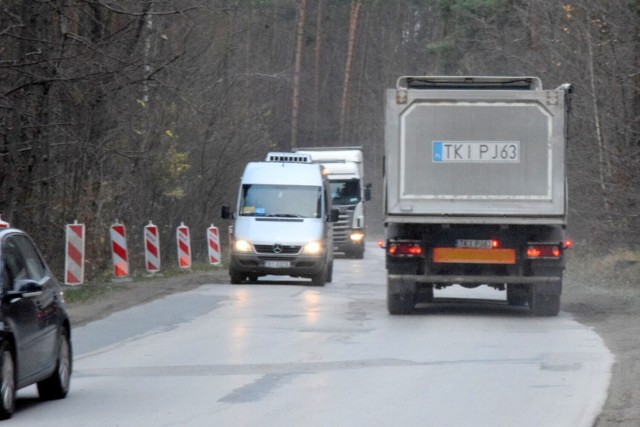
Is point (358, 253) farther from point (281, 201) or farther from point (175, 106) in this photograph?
point (281, 201)

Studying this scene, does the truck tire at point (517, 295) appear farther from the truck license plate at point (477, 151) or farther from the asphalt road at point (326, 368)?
the truck license plate at point (477, 151)

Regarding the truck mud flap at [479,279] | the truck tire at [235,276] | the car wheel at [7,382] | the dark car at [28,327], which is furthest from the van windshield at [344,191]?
the car wheel at [7,382]

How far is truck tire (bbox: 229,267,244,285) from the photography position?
88.7 ft

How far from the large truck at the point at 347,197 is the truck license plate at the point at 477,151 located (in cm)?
2340

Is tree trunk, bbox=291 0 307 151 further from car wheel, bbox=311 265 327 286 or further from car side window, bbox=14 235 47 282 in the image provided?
car side window, bbox=14 235 47 282

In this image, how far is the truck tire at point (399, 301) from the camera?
1969 centimetres

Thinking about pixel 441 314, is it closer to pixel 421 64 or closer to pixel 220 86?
pixel 220 86

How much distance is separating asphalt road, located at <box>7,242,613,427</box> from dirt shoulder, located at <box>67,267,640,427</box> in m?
0.20

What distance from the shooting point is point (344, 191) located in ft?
143

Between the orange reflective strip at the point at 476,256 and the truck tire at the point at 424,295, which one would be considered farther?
the truck tire at the point at 424,295

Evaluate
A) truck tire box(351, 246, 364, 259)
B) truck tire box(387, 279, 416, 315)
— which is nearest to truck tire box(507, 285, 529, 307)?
truck tire box(387, 279, 416, 315)

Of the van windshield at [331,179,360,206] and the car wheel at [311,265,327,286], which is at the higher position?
the van windshield at [331,179,360,206]

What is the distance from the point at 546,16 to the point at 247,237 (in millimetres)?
14406

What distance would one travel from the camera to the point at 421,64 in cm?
7550
